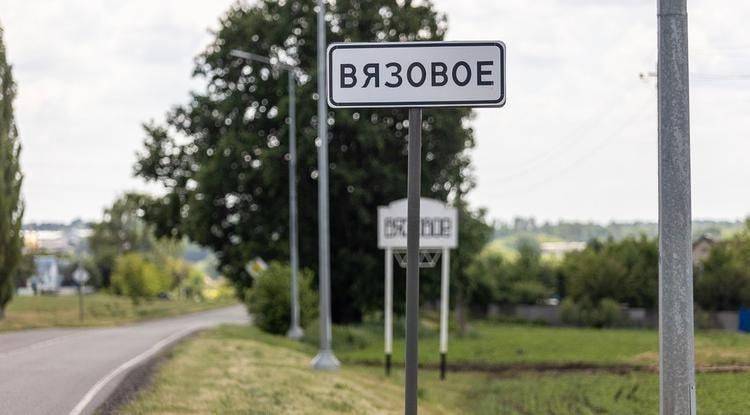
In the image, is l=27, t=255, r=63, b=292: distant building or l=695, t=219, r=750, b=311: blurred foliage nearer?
l=695, t=219, r=750, b=311: blurred foliage

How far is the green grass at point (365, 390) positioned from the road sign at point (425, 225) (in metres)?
3.43

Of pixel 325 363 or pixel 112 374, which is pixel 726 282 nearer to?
pixel 325 363

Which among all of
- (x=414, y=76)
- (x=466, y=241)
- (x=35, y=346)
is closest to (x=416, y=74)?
(x=414, y=76)

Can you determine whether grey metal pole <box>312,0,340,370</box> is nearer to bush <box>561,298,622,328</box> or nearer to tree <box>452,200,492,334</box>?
tree <box>452,200,492,334</box>

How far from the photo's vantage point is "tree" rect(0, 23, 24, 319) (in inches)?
1666

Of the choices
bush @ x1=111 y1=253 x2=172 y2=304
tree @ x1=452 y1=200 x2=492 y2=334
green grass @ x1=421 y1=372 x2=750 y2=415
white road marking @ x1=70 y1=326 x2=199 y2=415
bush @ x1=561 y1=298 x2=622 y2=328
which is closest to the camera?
white road marking @ x1=70 y1=326 x2=199 y2=415

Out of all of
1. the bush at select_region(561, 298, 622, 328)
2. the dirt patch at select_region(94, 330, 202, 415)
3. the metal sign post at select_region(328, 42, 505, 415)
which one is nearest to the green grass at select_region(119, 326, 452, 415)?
the dirt patch at select_region(94, 330, 202, 415)

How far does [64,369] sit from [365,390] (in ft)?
16.9

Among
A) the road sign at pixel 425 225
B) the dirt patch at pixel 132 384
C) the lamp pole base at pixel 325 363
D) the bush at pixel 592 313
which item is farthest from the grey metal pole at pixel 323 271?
the bush at pixel 592 313

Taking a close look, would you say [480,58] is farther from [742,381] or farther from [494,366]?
[494,366]

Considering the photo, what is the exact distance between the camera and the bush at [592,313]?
68.8 meters

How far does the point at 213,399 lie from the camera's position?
639 inches

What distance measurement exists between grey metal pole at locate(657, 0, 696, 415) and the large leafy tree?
34583 mm

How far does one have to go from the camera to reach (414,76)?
8.46 m
